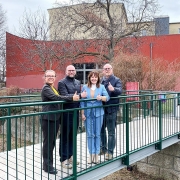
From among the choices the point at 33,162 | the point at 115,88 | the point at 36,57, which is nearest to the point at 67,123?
the point at 33,162

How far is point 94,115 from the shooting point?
3.78 m

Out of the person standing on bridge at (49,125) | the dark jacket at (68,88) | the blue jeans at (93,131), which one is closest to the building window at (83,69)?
A: the dark jacket at (68,88)

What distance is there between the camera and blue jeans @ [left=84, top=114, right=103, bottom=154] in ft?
12.4

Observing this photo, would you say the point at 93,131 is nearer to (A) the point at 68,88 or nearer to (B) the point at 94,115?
(B) the point at 94,115

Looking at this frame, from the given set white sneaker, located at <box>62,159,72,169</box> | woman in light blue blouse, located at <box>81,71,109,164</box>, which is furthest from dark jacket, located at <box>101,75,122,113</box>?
white sneaker, located at <box>62,159,72,169</box>

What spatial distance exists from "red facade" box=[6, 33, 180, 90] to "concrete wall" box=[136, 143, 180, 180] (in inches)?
293

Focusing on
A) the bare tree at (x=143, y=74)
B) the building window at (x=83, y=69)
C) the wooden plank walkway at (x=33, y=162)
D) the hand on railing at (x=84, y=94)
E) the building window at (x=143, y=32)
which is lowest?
the wooden plank walkway at (x=33, y=162)

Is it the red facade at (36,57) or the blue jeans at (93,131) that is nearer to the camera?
the blue jeans at (93,131)

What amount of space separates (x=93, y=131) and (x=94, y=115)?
0.26m

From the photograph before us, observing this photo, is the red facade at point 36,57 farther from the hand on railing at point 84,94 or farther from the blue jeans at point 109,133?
the hand on railing at point 84,94

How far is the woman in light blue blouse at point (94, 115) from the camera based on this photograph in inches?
148

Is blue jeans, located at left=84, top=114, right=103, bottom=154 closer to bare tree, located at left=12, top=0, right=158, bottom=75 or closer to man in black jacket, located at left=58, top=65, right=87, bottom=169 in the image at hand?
man in black jacket, located at left=58, top=65, right=87, bottom=169

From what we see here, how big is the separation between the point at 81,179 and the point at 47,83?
1.50 m

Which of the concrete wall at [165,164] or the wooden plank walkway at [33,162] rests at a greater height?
the wooden plank walkway at [33,162]
